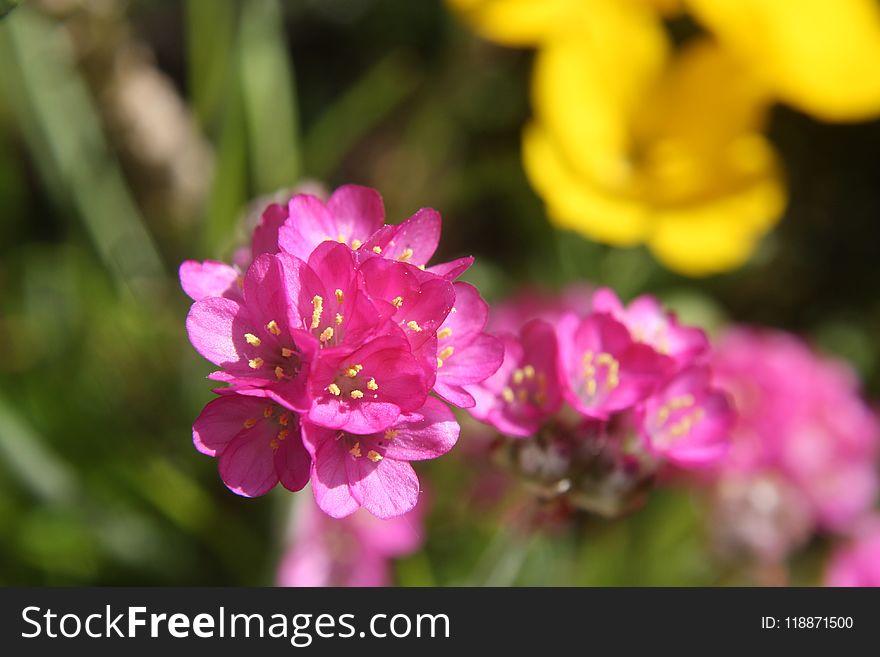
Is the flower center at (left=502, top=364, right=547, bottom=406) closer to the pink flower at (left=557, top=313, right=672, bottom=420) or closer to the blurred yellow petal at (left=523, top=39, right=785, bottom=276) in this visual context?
the pink flower at (left=557, top=313, right=672, bottom=420)

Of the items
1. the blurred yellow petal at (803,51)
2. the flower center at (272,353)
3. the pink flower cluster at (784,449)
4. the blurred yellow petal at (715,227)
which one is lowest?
the flower center at (272,353)

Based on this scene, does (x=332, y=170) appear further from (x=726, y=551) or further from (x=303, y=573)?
(x=726, y=551)

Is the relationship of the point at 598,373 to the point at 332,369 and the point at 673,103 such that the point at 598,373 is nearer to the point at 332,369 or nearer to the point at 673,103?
the point at 332,369

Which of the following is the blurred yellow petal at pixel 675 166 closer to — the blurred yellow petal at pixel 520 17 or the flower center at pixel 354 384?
the blurred yellow petal at pixel 520 17

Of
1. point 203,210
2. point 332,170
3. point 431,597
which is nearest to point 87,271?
point 203,210

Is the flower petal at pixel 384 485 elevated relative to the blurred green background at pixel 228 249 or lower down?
lower down

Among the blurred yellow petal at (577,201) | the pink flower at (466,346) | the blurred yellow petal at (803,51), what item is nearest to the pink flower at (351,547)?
the blurred yellow petal at (577,201)

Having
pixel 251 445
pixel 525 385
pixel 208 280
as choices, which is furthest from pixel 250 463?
pixel 525 385
